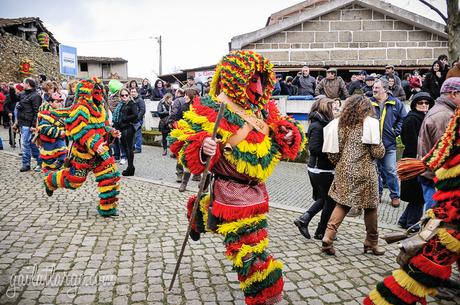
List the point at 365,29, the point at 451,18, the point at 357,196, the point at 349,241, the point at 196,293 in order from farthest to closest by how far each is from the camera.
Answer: the point at 365,29 < the point at 451,18 < the point at 349,241 < the point at 357,196 < the point at 196,293

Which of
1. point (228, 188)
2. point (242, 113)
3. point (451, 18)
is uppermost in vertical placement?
point (451, 18)

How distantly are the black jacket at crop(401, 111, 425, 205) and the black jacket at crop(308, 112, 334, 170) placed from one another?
124 centimetres

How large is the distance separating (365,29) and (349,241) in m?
10.5

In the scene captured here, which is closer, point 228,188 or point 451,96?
point 228,188

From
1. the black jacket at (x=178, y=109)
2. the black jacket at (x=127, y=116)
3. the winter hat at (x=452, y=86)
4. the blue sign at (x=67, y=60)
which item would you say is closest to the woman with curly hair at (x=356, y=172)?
the winter hat at (x=452, y=86)

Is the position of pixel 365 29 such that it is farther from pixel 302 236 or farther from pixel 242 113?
pixel 242 113

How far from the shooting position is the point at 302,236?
5348 millimetres

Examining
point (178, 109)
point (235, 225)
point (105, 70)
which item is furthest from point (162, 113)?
point (105, 70)

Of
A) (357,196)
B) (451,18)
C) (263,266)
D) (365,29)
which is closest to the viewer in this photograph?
(263,266)

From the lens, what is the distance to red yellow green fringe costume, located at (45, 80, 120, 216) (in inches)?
225

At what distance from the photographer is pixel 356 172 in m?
4.57

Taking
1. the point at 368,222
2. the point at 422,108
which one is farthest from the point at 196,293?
the point at 422,108

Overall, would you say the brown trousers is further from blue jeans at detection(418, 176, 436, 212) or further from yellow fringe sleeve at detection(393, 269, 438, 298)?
yellow fringe sleeve at detection(393, 269, 438, 298)

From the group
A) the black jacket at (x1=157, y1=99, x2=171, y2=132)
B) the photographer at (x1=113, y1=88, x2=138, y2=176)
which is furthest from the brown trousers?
the black jacket at (x1=157, y1=99, x2=171, y2=132)
